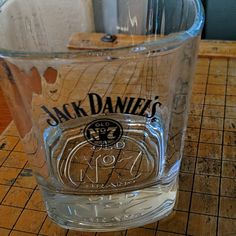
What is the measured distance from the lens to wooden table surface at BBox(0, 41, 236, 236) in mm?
354

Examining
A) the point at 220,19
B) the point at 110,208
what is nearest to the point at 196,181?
the point at 110,208

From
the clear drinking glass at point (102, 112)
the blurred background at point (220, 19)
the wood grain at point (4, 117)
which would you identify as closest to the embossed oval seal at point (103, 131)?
the clear drinking glass at point (102, 112)

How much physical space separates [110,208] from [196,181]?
0.09 meters

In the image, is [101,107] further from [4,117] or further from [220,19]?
[220,19]

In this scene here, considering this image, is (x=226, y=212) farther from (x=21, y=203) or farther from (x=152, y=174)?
(x=21, y=203)

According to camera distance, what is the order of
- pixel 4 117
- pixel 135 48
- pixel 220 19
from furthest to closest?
1. pixel 220 19
2. pixel 4 117
3. pixel 135 48

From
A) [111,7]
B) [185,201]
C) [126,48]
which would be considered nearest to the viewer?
[126,48]

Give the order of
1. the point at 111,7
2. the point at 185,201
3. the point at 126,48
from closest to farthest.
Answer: the point at 126,48, the point at 185,201, the point at 111,7

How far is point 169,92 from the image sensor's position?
0.32 metres

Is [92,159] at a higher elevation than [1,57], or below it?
below

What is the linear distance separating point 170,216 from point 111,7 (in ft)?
0.84

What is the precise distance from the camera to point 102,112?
1.04 ft

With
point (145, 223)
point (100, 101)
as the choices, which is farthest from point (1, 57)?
point (145, 223)

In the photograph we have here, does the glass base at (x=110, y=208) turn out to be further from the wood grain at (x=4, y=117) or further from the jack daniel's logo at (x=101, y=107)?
the wood grain at (x=4, y=117)
